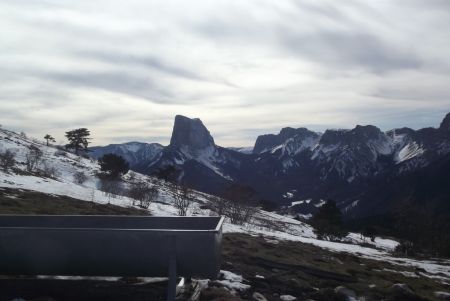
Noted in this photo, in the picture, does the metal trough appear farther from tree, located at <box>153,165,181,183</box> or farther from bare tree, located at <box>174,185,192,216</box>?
tree, located at <box>153,165,181,183</box>

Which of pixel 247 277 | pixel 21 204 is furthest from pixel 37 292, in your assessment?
pixel 21 204

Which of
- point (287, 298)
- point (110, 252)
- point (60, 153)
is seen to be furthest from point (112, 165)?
point (110, 252)

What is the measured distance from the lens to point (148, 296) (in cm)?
968

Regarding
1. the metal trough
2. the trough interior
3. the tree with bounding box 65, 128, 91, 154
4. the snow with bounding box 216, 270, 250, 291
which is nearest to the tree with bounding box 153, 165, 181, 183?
the tree with bounding box 65, 128, 91, 154

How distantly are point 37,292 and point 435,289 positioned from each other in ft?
60.8

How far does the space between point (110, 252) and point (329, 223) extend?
272 feet

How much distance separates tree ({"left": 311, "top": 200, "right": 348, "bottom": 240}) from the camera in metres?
87.8

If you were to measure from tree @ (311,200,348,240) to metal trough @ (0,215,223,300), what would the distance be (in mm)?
81334

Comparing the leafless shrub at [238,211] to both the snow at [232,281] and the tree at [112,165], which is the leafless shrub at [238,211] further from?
the snow at [232,281]

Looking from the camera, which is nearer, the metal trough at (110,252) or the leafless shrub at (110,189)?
the metal trough at (110,252)

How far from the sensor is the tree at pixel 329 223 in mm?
87812

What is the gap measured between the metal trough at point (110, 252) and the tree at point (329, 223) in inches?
3202

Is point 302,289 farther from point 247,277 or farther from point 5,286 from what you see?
point 5,286

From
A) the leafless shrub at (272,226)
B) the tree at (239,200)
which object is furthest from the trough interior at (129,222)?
the leafless shrub at (272,226)
